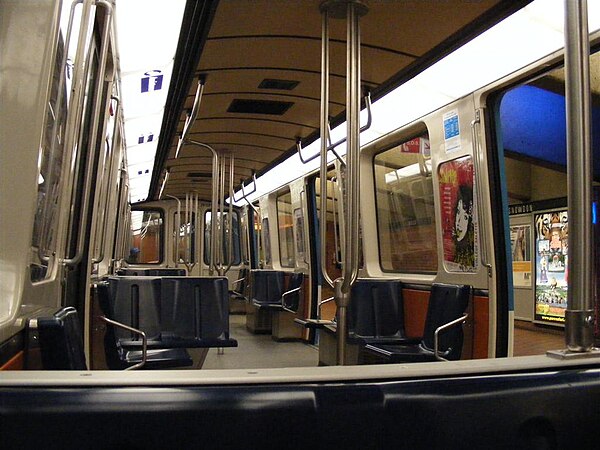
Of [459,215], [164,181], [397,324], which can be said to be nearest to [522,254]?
[397,324]

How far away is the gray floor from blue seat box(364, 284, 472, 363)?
180 cm

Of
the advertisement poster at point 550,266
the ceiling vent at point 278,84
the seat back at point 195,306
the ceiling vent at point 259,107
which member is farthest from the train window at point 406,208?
the advertisement poster at point 550,266

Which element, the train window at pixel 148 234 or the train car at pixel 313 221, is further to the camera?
the train window at pixel 148 234

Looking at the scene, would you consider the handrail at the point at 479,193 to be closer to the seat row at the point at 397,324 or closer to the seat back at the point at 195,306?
the seat row at the point at 397,324

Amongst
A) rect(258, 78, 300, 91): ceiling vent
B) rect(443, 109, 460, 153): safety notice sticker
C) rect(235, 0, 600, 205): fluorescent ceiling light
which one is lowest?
rect(443, 109, 460, 153): safety notice sticker

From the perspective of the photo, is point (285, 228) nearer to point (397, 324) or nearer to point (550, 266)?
point (550, 266)

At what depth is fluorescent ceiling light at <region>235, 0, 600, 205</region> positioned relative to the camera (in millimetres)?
3135

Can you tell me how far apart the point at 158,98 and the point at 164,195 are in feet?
23.2

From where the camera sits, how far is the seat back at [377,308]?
4965 millimetres

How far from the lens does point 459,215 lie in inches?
169

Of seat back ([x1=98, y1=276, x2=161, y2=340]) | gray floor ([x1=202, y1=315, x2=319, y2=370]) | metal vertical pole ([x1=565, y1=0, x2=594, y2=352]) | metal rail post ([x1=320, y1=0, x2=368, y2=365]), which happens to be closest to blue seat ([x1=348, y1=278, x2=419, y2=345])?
gray floor ([x1=202, y1=315, x2=319, y2=370])

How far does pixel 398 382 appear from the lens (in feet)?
3.65

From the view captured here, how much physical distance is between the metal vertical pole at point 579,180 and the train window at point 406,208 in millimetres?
3644

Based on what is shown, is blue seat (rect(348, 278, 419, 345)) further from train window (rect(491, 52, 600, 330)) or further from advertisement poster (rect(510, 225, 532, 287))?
advertisement poster (rect(510, 225, 532, 287))
